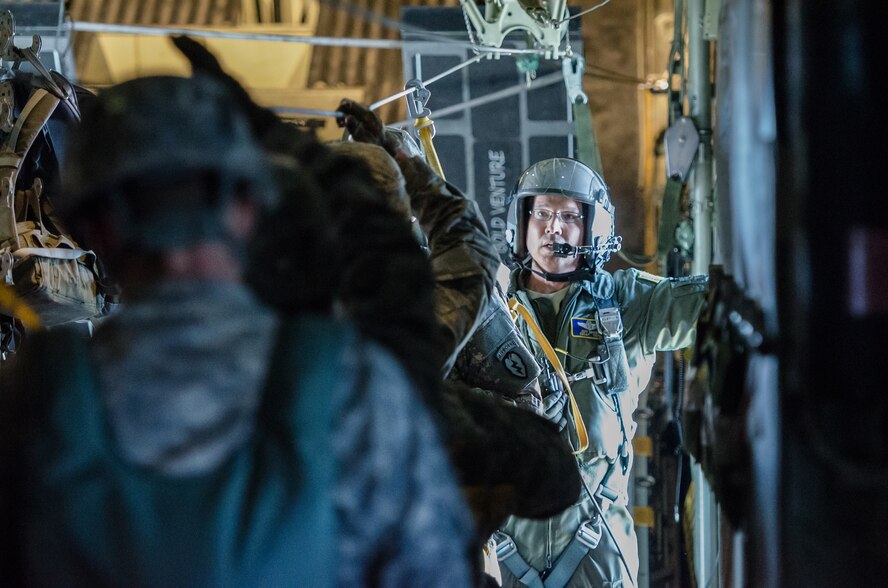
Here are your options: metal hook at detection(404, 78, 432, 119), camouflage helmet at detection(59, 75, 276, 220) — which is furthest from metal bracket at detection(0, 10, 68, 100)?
camouflage helmet at detection(59, 75, 276, 220)

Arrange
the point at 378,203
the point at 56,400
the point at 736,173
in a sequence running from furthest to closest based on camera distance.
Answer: the point at 736,173 < the point at 378,203 < the point at 56,400

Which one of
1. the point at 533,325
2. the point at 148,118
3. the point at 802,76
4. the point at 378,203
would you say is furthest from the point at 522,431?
the point at 533,325

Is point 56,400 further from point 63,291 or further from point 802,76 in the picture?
point 63,291

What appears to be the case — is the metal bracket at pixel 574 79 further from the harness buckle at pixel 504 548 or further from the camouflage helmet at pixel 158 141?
the camouflage helmet at pixel 158 141

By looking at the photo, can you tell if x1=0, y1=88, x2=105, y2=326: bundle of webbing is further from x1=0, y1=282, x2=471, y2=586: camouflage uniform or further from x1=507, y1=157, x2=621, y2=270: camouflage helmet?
x1=0, y1=282, x2=471, y2=586: camouflage uniform

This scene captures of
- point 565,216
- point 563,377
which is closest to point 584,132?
point 565,216

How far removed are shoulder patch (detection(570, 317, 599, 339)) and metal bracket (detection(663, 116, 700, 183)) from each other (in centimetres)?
65

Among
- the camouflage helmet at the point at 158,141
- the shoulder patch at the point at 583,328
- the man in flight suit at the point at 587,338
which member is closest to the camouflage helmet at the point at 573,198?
the man in flight suit at the point at 587,338

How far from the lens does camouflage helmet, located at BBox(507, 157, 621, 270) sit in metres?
5.28

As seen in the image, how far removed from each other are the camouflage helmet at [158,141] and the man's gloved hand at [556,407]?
2.75m

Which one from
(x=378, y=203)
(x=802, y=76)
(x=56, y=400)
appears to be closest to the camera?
(x=56, y=400)

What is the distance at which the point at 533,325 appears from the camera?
4.84 m

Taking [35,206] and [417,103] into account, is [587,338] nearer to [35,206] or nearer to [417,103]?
[417,103]

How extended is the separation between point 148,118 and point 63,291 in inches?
116
